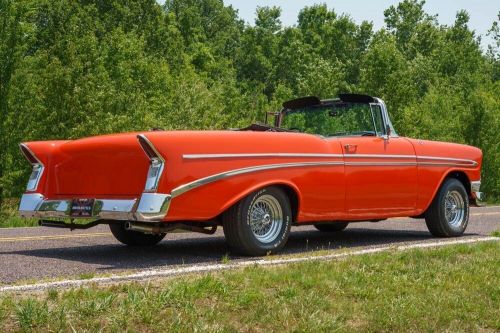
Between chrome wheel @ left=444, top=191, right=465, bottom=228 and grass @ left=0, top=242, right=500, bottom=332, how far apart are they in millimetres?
3657

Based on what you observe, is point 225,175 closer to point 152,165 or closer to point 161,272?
point 152,165

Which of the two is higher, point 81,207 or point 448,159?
point 448,159

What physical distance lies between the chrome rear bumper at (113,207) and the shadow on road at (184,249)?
1.38 ft

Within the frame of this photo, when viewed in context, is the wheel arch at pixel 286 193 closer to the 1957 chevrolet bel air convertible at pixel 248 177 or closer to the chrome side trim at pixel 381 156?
the 1957 chevrolet bel air convertible at pixel 248 177

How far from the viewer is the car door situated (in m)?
8.23

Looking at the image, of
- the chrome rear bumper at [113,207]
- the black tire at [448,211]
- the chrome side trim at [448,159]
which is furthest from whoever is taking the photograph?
the black tire at [448,211]

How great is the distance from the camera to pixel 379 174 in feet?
28.0

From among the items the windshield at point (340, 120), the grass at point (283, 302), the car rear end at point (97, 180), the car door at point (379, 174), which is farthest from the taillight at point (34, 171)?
the car door at point (379, 174)

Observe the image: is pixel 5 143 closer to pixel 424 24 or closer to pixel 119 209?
pixel 119 209

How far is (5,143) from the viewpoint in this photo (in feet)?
58.3

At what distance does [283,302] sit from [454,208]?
5.58 m

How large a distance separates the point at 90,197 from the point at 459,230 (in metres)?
5.02

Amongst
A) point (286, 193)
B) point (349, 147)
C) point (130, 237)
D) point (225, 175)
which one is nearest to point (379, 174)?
point (349, 147)

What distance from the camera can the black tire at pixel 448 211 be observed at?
9.48m
